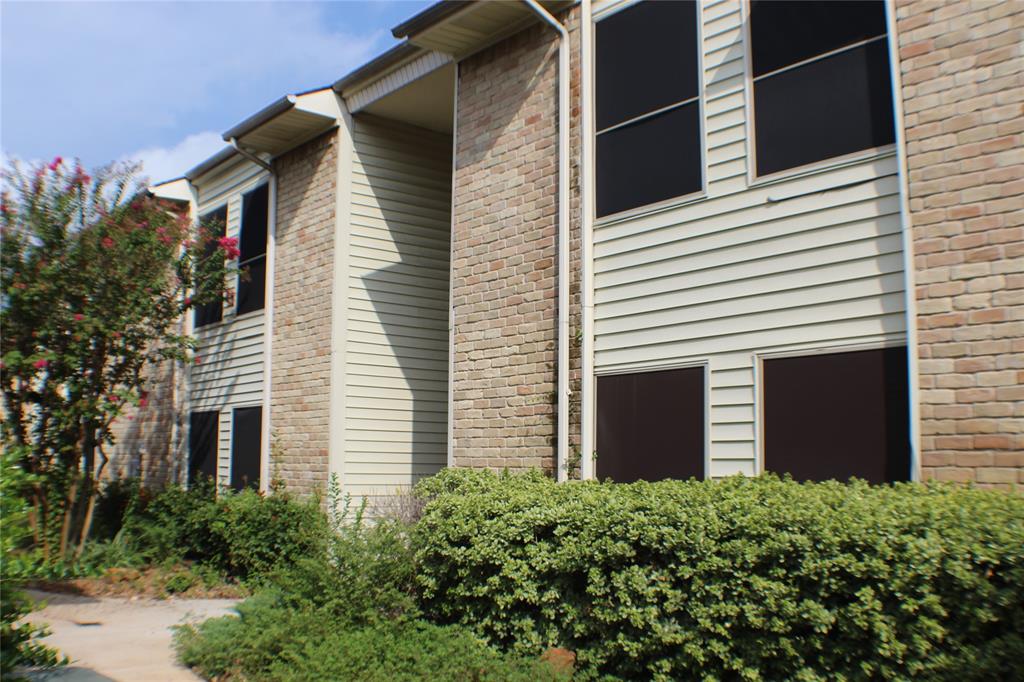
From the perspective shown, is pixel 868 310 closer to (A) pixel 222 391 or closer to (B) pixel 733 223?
(B) pixel 733 223

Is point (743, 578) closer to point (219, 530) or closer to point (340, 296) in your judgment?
point (340, 296)

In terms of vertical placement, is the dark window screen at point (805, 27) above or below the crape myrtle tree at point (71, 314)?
above

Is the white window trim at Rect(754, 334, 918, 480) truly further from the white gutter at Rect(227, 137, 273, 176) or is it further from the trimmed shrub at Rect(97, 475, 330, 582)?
the white gutter at Rect(227, 137, 273, 176)

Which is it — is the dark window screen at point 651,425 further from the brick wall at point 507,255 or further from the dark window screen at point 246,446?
the dark window screen at point 246,446

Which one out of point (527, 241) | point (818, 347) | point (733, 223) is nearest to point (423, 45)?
point (527, 241)

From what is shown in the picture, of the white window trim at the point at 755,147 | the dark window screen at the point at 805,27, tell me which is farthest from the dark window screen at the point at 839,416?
the dark window screen at the point at 805,27

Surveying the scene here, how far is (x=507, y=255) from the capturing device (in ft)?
31.3

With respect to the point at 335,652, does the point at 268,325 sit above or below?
above

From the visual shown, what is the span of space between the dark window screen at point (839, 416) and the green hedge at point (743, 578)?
1.99ft

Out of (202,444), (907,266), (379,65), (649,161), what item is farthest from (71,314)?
(907,266)

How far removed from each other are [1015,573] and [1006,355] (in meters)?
1.92

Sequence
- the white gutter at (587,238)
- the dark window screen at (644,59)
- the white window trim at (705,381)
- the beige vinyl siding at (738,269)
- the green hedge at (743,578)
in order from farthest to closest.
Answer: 1. the white gutter at (587,238)
2. the dark window screen at (644,59)
3. the white window trim at (705,381)
4. the beige vinyl siding at (738,269)
5. the green hedge at (743,578)

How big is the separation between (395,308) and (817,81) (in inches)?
276

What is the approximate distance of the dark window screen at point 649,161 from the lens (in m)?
8.05
